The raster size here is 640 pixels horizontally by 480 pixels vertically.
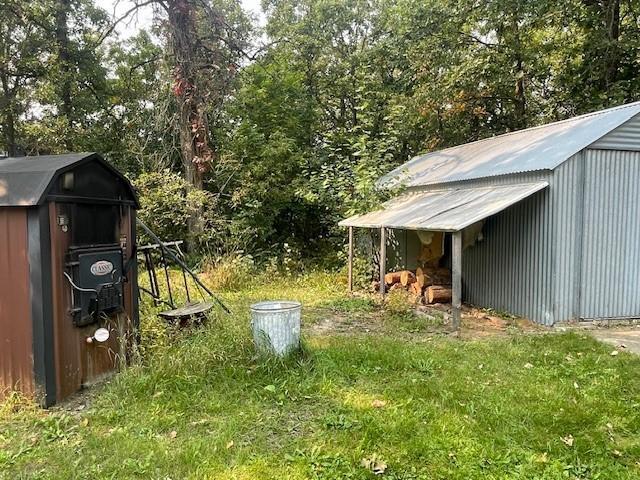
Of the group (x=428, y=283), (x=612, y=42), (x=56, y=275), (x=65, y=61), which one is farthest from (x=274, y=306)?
(x=65, y=61)

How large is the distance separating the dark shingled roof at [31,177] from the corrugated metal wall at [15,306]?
125mm

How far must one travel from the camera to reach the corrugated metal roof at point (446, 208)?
6.74 meters

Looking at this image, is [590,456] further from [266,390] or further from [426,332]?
[426,332]

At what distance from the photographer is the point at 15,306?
3939 millimetres

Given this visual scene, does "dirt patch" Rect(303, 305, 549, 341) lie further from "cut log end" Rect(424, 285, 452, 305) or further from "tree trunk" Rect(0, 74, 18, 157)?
"tree trunk" Rect(0, 74, 18, 157)

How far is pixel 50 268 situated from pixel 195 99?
899 cm

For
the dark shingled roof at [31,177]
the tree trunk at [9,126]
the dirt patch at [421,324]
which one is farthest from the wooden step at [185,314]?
the tree trunk at [9,126]

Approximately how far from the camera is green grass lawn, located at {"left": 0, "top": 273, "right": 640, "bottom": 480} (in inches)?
120

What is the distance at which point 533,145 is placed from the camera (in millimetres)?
8312

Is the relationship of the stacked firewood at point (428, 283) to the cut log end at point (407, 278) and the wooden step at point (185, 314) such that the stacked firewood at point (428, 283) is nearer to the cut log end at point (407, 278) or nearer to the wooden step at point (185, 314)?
the cut log end at point (407, 278)

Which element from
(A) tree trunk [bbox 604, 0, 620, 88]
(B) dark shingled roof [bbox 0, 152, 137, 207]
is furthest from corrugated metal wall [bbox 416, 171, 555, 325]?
(A) tree trunk [bbox 604, 0, 620, 88]

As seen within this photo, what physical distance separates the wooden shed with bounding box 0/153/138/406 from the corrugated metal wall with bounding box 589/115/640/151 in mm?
6755

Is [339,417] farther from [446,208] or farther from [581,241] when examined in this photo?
[581,241]

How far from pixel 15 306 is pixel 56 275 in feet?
1.29
